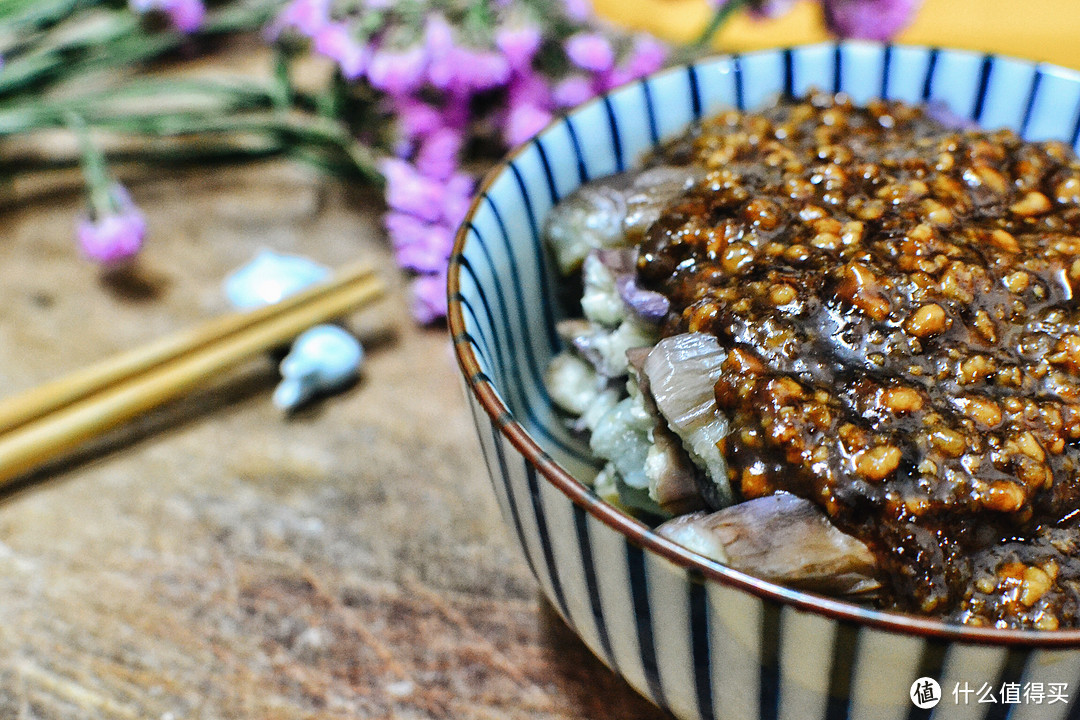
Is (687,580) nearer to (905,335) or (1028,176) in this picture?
(905,335)

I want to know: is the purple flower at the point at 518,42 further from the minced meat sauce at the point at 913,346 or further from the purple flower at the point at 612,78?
the minced meat sauce at the point at 913,346

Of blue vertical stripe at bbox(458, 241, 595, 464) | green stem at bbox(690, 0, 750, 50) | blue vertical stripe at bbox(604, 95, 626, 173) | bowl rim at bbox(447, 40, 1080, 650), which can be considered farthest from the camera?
green stem at bbox(690, 0, 750, 50)

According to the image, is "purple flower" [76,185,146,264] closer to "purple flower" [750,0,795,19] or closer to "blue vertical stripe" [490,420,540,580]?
"blue vertical stripe" [490,420,540,580]

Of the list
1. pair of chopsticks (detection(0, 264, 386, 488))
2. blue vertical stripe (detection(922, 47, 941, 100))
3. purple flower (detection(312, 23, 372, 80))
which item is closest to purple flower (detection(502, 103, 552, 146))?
purple flower (detection(312, 23, 372, 80))

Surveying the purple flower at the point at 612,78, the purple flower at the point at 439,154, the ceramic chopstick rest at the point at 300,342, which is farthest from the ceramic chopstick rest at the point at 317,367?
the purple flower at the point at 612,78

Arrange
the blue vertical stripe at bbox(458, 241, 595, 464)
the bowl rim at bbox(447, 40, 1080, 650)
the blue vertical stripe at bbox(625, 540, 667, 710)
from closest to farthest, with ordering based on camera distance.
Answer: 1. the bowl rim at bbox(447, 40, 1080, 650)
2. the blue vertical stripe at bbox(625, 540, 667, 710)
3. the blue vertical stripe at bbox(458, 241, 595, 464)

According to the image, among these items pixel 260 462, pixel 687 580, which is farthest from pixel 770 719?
pixel 260 462
